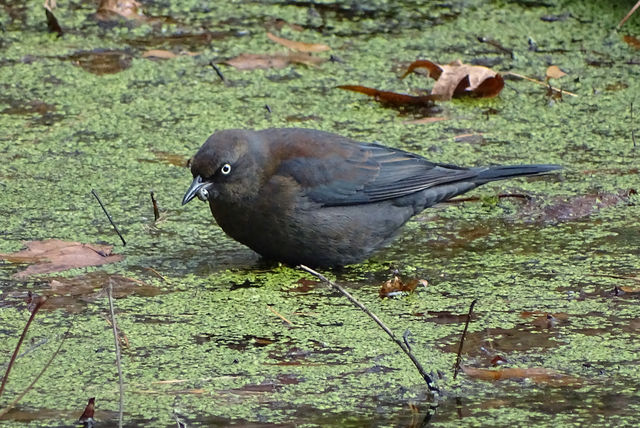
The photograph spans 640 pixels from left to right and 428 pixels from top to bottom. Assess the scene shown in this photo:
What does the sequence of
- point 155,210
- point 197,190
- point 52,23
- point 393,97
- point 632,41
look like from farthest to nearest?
point 52,23 < point 632,41 < point 393,97 < point 155,210 < point 197,190

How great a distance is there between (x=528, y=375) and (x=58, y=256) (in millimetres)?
2178

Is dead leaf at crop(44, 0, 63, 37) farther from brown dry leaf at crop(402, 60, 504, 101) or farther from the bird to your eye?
the bird

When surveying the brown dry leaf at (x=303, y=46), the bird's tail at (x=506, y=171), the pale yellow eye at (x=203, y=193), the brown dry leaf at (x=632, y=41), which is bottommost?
the brown dry leaf at (x=303, y=46)

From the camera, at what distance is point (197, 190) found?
16.4 ft

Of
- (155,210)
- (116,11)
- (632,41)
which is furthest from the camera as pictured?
(116,11)

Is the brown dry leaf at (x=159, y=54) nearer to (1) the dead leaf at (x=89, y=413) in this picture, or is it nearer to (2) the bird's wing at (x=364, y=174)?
(2) the bird's wing at (x=364, y=174)

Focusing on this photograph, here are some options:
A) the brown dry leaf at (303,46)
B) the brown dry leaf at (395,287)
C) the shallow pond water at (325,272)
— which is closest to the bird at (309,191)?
the shallow pond water at (325,272)

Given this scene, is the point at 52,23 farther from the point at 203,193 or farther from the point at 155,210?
the point at 203,193

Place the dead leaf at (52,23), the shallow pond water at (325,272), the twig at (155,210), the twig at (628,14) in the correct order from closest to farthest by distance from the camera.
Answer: the shallow pond water at (325,272), the twig at (155,210), the twig at (628,14), the dead leaf at (52,23)

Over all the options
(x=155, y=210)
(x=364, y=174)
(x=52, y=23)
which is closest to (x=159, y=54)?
(x=52, y=23)

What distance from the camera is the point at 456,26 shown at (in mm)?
8500

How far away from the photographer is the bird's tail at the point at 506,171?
5582 mm

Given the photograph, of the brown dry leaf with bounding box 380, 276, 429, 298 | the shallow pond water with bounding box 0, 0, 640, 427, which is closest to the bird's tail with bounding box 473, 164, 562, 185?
the shallow pond water with bounding box 0, 0, 640, 427

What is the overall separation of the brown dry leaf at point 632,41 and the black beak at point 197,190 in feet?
13.5
